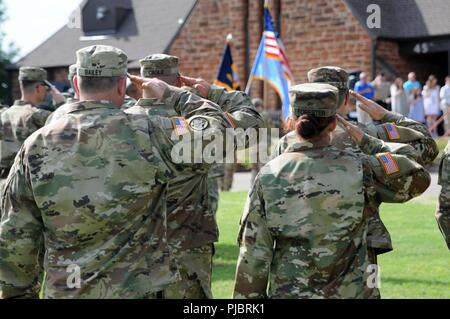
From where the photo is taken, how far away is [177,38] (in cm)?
3206

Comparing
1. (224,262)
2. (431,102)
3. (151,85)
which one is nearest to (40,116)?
(224,262)

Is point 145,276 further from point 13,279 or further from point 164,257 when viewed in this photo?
point 13,279

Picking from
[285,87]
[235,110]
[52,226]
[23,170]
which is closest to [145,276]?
[52,226]

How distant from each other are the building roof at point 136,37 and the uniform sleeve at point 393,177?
28718mm

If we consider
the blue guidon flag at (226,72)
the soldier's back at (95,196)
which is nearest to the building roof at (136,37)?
the blue guidon flag at (226,72)

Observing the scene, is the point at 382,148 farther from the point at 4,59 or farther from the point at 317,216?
the point at 4,59

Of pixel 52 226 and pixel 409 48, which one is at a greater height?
pixel 52 226

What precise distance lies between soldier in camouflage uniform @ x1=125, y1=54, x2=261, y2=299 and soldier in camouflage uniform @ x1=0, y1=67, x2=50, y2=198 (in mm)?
3435

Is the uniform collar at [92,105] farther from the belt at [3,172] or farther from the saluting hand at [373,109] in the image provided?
the belt at [3,172]

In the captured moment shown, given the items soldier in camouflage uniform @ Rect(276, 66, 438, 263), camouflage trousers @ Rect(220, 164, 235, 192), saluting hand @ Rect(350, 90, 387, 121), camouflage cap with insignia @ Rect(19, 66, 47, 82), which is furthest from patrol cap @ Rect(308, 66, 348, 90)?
camouflage trousers @ Rect(220, 164, 235, 192)

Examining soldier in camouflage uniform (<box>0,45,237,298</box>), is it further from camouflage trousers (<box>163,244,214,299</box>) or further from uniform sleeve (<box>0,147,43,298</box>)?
camouflage trousers (<box>163,244,214,299</box>)

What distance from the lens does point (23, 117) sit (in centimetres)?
848

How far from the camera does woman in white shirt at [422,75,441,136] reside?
75.3 feet
